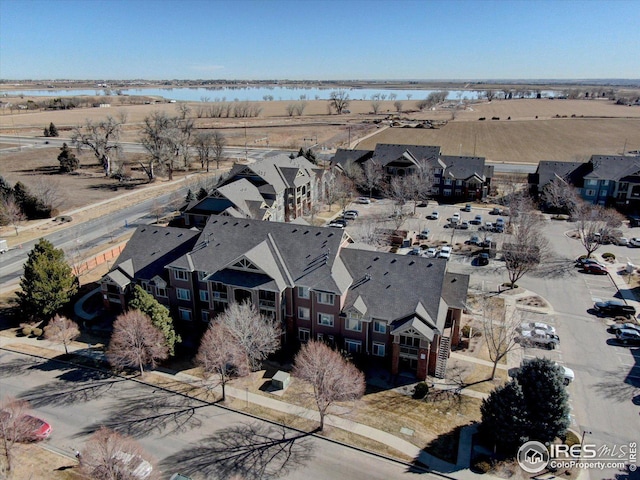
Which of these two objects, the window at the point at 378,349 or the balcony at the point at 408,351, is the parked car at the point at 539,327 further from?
the window at the point at 378,349

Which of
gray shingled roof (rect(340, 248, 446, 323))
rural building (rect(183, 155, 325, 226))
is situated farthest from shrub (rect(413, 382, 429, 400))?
rural building (rect(183, 155, 325, 226))

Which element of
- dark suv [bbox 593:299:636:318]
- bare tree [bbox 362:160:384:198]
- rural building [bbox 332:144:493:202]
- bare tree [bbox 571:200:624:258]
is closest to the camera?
dark suv [bbox 593:299:636:318]

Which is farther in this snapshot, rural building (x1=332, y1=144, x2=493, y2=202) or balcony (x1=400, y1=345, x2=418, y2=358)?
rural building (x1=332, y1=144, x2=493, y2=202)

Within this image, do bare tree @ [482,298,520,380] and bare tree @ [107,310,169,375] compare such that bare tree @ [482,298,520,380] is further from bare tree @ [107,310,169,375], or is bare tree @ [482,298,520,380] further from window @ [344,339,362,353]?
bare tree @ [107,310,169,375]

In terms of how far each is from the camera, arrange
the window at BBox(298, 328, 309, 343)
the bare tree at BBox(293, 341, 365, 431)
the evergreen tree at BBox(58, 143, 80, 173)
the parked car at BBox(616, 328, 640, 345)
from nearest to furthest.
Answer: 1. the bare tree at BBox(293, 341, 365, 431)
2. the window at BBox(298, 328, 309, 343)
3. the parked car at BBox(616, 328, 640, 345)
4. the evergreen tree at BBox(58, 143, 80, 173)

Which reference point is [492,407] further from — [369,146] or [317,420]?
[369,146]

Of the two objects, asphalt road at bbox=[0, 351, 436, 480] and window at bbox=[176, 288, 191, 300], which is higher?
window at bbox=[176, 288, 191, 300]

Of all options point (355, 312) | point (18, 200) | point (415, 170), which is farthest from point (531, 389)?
point (18, 200)
